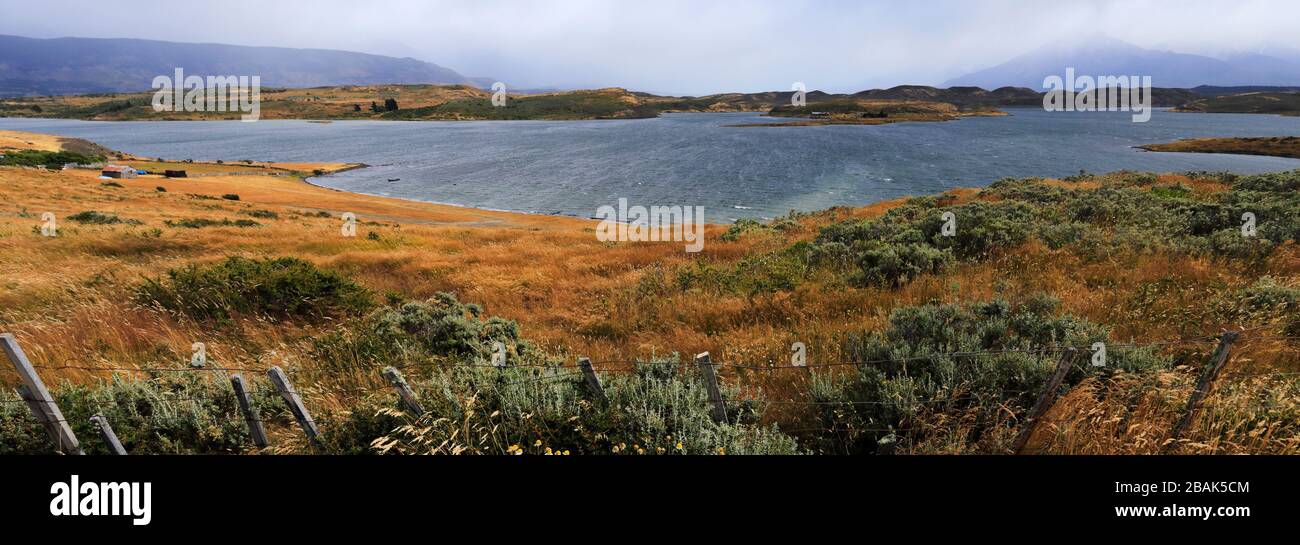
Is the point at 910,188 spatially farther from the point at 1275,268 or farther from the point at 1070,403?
the point at 1070,403

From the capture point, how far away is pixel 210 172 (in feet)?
252

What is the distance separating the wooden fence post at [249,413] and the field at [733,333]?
0.19 meters

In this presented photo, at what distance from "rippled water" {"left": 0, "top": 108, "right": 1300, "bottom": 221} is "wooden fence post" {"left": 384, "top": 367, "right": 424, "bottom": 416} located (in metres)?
45.3

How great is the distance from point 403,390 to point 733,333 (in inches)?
216

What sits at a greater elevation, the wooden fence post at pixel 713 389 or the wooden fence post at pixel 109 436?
the wooden fence post at pixel 713 389

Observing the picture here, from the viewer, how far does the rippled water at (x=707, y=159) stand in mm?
63281

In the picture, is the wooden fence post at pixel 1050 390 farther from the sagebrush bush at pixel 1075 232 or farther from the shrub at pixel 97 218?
the shrub at pixel 97 218

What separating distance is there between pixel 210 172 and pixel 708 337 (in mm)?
92470

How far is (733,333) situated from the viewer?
8.98 m

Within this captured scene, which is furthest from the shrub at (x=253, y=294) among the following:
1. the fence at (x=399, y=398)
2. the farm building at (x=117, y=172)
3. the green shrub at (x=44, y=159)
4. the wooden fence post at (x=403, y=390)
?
the green shrub at (x=44, y=159)

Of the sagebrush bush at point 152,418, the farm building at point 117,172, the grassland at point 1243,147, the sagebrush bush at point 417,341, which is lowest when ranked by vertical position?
the sagebrush bush at point 152,418

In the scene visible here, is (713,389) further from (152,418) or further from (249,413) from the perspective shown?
(152,418)

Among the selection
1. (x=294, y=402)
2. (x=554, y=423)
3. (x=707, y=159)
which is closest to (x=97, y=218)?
(x=294, y=402)
